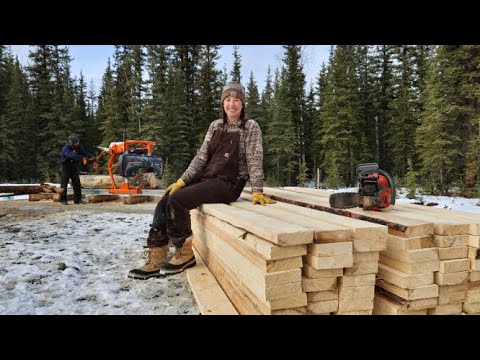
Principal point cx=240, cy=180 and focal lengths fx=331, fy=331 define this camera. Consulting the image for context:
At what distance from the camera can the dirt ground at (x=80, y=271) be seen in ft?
10.3

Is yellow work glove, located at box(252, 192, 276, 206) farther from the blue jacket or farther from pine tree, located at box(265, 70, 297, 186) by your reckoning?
pine tree, located at box(265, 70, 297, 186)

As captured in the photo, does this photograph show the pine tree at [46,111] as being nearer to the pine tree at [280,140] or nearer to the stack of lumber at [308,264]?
the pine tree at [280,140]

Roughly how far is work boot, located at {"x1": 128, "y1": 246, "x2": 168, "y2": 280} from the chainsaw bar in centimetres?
215

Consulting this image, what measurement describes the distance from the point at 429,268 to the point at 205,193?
2.38 meters

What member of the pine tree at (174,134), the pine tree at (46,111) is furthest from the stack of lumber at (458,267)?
the pine tree at (46,111)

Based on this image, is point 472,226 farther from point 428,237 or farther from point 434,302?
point 434,302

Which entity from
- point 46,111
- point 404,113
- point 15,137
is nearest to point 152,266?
point 404,113

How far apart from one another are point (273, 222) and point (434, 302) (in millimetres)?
1350

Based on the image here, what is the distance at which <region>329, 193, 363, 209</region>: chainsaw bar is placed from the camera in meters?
3.32

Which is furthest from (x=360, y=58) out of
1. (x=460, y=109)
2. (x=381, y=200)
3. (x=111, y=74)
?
(x=381, y=200)

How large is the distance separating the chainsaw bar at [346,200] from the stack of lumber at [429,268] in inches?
25.9

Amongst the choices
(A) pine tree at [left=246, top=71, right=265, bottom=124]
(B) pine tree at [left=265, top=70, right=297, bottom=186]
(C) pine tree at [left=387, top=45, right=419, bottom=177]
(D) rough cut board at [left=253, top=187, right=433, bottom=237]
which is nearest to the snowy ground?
(D) rough cut board at [left=253, top=187, right=433, bottom=237]

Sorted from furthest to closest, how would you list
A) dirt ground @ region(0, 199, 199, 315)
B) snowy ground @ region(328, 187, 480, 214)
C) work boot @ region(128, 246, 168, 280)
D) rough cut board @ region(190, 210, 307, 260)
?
snowy ground @ region(328, 187, 480, 214)
work boot @ region(128, 246, 168, 280)
dirt ground @ region(0, 199, 199, 315)
rough cut board @ region(190, 210, 307, 260)

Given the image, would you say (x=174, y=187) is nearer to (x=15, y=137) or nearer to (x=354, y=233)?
(x=354, y=233)
